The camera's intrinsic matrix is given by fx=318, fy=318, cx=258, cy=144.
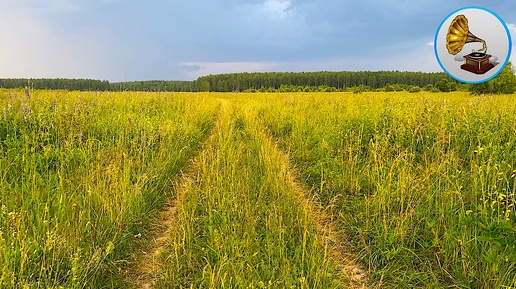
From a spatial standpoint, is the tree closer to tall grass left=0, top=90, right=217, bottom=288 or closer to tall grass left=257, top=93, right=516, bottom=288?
tall grass left=257, top=93, right=516, bottom=288

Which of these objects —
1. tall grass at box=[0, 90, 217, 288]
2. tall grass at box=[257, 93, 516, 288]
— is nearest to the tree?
tall grass at box=[257, 93, 516, 288]

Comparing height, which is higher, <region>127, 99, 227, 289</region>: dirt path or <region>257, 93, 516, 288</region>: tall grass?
<region>257, 93, 516, 288</region>: tall grass

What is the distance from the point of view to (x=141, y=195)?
385cm

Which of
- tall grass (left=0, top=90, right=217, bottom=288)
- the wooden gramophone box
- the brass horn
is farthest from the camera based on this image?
the wooden gramophone box

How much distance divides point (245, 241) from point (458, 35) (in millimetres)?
6976

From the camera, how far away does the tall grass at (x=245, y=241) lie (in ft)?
8.11

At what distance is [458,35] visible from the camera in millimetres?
7031

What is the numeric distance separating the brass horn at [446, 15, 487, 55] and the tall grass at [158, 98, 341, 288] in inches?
209

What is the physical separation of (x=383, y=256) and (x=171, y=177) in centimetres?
341

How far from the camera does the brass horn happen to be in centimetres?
699

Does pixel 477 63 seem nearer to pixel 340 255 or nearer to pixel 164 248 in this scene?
pixel 340 255

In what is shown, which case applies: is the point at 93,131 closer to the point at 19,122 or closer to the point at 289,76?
the point at 19,122

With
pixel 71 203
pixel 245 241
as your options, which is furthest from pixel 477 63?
pixel 71 203

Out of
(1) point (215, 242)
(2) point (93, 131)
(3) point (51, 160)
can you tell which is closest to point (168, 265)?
(1) point (215, 242)
